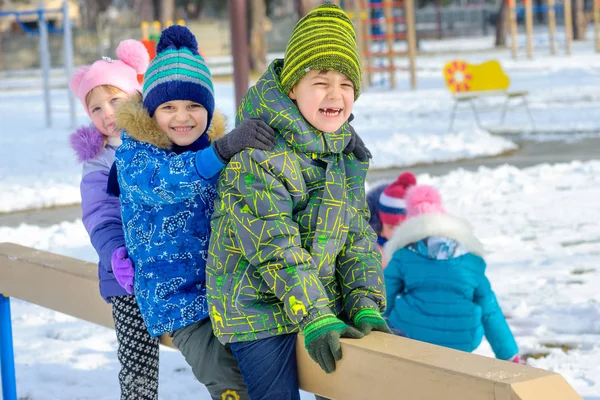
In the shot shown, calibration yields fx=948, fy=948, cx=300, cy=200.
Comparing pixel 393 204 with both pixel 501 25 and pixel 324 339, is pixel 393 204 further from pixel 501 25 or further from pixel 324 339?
pixel 501 25

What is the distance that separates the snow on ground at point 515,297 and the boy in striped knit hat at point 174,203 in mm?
1570

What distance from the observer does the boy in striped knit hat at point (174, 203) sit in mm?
2650

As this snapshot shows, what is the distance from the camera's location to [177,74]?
2820mm

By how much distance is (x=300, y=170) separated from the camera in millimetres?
2463

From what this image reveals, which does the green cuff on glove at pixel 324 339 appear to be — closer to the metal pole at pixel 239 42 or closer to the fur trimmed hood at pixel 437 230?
the fur trimmed hood at pixel 437 230

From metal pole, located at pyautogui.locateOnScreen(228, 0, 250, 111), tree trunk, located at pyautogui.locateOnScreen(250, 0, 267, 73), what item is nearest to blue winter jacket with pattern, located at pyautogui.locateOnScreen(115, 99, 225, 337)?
metal pole, located at pyautogui.locateOnScreen(228, 0, 250, 111)

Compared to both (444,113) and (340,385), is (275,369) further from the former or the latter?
(444,113)

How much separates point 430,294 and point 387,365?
4.47 ft

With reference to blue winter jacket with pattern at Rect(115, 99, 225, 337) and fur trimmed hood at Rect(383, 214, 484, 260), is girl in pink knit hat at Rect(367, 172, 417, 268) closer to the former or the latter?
fur trimmed hood at Rect(383, 214, 484, 260)

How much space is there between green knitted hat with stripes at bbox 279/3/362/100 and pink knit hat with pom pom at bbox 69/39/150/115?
112 cm

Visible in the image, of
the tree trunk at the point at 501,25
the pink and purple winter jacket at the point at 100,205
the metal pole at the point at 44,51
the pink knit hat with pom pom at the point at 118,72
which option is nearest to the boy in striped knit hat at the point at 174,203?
the pink and purple winter jacket at the point at 100,205

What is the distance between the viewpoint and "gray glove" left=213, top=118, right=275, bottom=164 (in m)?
2.42

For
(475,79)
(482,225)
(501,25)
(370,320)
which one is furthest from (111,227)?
(501,25)

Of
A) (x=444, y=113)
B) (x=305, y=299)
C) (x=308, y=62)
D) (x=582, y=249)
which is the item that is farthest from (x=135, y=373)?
(x=444, y=113)
